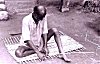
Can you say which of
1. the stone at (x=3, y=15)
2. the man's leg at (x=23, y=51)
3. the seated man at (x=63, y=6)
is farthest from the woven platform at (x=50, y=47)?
the seated man at (x=63, y=6)

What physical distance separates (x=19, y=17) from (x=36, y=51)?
8.68 feet

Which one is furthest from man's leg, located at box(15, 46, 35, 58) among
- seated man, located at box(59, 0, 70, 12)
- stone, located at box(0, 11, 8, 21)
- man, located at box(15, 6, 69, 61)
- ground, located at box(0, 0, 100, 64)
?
seated man, located at box(59, 0, 70, 12)

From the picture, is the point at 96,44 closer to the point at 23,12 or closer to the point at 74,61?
the point at 74,61

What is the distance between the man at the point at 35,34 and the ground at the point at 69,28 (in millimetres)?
249

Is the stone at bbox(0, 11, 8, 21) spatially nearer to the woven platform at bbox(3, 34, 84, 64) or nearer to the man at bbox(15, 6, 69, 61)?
the woven platform at bbox(3, 34, 84, 64)

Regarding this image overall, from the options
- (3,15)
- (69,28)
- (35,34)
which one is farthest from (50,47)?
(3,15)

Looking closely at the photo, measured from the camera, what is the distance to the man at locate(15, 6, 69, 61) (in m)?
3.84

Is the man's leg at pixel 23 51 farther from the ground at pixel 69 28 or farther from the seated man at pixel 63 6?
the seated man at pixel 63 6

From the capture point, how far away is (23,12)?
679 centimetres

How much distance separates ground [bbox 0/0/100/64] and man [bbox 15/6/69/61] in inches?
9.8

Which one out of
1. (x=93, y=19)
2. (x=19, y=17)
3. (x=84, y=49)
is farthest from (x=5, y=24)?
(x=93, y=19)

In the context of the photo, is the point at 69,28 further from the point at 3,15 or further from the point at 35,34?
the point at 35,34

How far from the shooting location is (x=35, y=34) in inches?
161

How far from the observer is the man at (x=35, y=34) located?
3844mm
